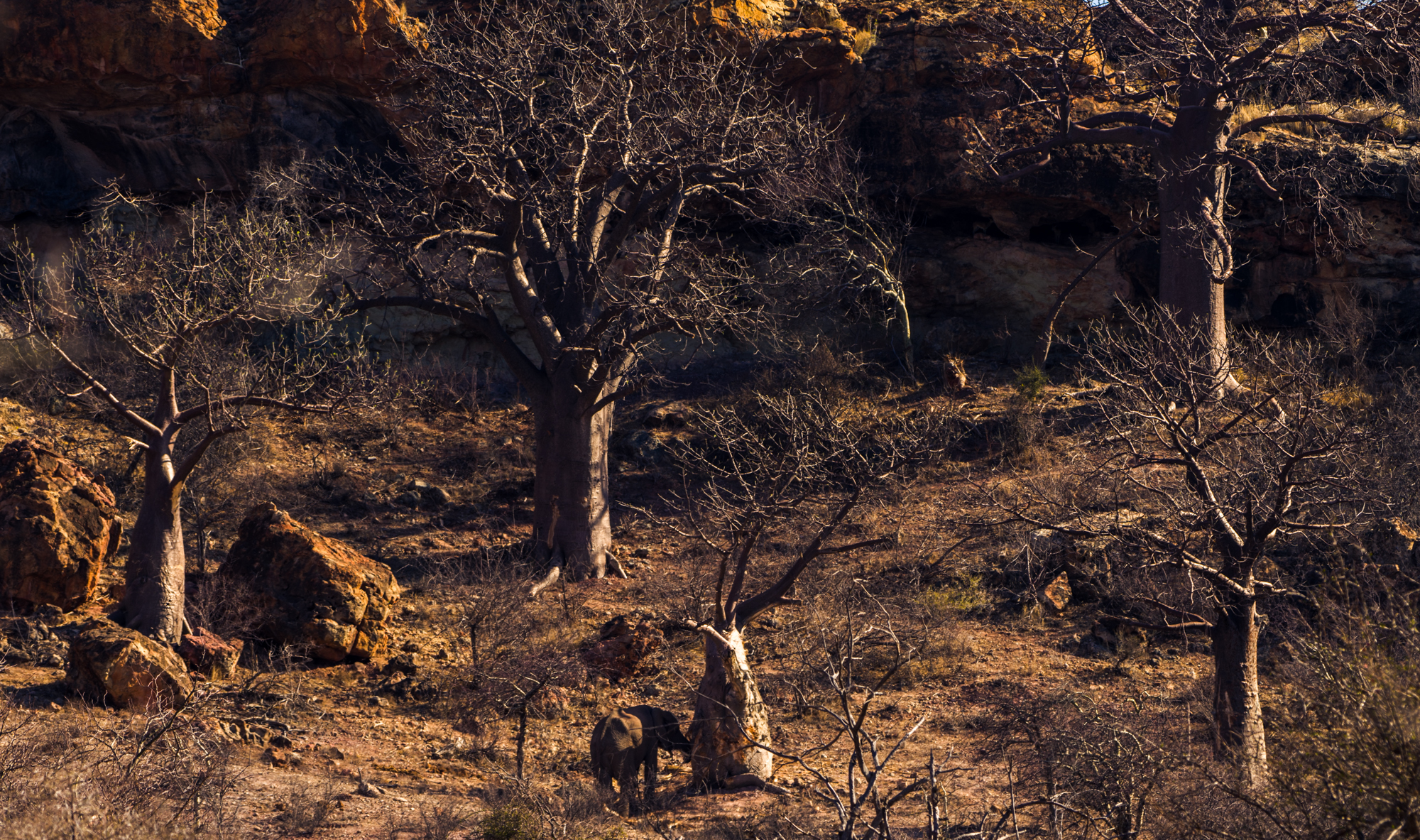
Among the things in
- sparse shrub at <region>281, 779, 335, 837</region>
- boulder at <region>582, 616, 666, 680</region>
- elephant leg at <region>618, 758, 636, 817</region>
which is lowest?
elephant leg at <region>618, 758, 636, 817</region>

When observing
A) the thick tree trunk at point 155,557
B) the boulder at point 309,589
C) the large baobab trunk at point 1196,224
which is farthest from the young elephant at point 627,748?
the large baobab trunk at point 1196,224

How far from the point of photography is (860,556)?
14.3 metres

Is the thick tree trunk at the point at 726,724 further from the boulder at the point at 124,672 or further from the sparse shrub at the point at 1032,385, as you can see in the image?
the sparse shrub at the point at 1032,385

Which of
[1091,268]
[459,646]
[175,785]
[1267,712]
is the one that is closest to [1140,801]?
[1267,712]

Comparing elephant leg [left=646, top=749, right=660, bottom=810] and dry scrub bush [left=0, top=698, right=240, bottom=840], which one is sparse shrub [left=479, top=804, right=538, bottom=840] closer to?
elephant leg [left=646, top=749, right=660, bottom=810]

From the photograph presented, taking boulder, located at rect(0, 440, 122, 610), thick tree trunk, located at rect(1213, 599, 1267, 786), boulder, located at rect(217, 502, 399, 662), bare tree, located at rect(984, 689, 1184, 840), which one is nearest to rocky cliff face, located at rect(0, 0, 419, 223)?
boulder, located at rect(0, 440, 122, 610)

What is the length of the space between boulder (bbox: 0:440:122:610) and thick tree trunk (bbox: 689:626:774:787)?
6.60m

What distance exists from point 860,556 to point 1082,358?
617 cm

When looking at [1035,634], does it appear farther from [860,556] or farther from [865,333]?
[865,333]

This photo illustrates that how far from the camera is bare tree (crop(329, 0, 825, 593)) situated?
519 inches

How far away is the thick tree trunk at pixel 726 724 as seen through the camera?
852cm

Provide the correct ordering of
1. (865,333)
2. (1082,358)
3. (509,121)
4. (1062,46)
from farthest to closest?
(865,333) < (1082,358) < (1062,46) < (509,121)

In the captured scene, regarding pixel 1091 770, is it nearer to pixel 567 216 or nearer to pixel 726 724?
pixel 726 724

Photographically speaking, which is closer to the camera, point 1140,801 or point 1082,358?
point 1140,801
